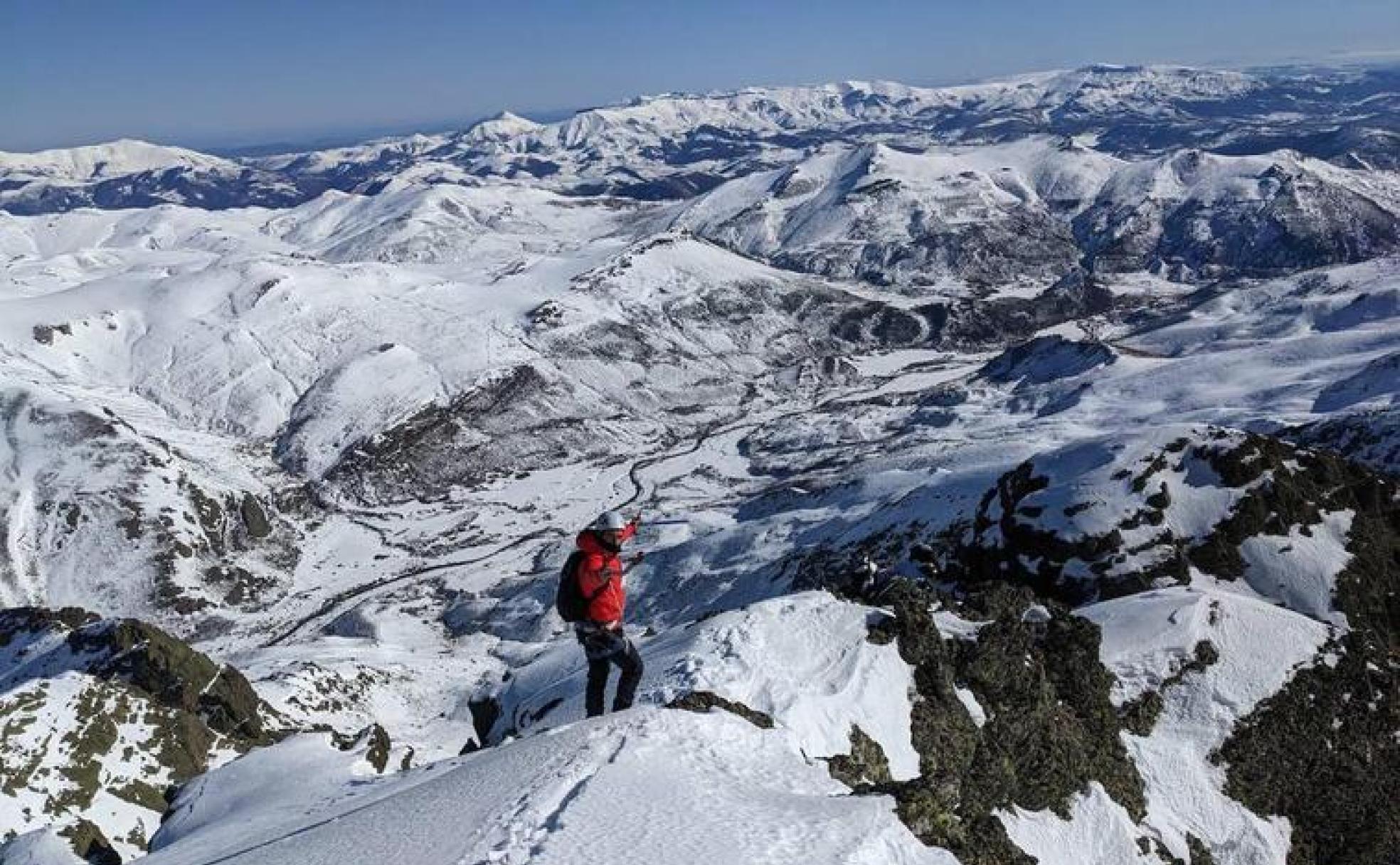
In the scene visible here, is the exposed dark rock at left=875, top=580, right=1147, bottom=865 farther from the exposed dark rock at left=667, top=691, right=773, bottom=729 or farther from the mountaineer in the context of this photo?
the mountaineer

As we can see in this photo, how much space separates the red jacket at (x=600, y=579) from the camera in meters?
20.9

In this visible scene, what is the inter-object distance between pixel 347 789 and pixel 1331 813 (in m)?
38.1

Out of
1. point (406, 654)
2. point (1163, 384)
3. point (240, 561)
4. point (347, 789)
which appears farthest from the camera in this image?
point (1163, 384)

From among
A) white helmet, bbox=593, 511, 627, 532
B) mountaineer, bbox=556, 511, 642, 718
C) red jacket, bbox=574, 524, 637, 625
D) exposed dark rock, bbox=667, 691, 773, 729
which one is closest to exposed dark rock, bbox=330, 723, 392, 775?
exposed dark rock, bbox=667, 691, 773, 729

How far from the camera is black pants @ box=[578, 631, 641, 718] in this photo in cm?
2175

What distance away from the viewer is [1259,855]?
3681 cm

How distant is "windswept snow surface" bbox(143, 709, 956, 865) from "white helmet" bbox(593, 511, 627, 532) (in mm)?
3967

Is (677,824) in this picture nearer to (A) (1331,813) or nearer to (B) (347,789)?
(B) (347,789)

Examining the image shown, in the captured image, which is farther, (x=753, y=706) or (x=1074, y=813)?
(x=1074, y=813)

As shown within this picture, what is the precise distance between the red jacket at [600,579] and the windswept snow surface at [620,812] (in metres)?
2.34

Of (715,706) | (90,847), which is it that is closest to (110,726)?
(90,847)

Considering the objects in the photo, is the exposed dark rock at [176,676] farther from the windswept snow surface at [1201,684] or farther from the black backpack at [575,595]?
the windswept snow surface at [1201,684]

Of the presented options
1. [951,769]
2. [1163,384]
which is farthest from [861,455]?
[951,769]

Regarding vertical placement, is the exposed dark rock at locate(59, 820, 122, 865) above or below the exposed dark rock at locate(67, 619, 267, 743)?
above
